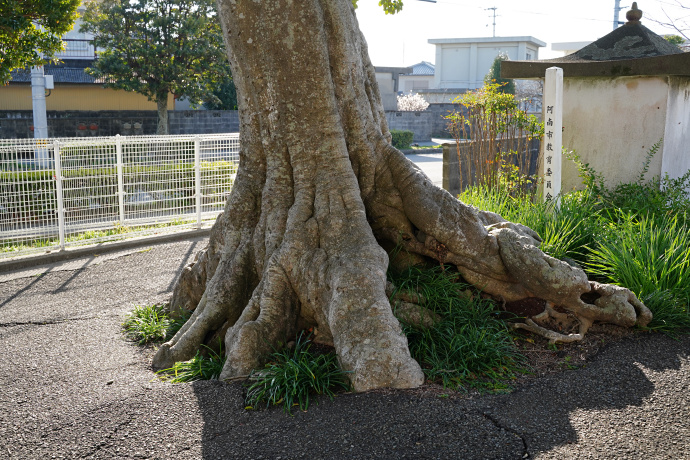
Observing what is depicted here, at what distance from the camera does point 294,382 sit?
3.63 m

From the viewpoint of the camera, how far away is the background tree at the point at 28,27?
33.9 feet

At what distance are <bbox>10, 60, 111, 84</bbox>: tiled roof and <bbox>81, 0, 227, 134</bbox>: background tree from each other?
13.7ft

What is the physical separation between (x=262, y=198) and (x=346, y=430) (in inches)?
88.8

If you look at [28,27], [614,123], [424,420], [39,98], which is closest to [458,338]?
[424,420]

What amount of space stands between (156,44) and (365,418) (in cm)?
2117

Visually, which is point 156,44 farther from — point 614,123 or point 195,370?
point 195,370

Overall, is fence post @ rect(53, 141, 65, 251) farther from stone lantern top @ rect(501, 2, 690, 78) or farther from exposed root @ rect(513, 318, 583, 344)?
exposed root @ rect(513, 318, 583, 344)

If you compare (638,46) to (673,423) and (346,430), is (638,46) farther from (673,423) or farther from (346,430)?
(346,430)

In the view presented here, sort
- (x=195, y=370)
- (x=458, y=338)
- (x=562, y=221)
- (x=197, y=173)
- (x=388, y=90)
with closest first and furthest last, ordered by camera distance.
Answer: (x=458, y=338)
(x=195, y=370)
(x=562, y=221)
(x=197, y=173)
(x=388, y=90)

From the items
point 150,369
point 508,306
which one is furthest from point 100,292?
point 508,306

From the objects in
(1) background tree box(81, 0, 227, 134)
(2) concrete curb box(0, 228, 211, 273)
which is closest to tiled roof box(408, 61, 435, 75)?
(1) background tree box(81, 0, 227, 134)

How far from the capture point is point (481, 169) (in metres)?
9.45

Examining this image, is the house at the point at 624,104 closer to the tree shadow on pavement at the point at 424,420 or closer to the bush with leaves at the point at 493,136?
the bush with leaves at the point at 493,136

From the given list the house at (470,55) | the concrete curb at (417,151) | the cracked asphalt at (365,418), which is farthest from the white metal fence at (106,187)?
the house at (470,55)
